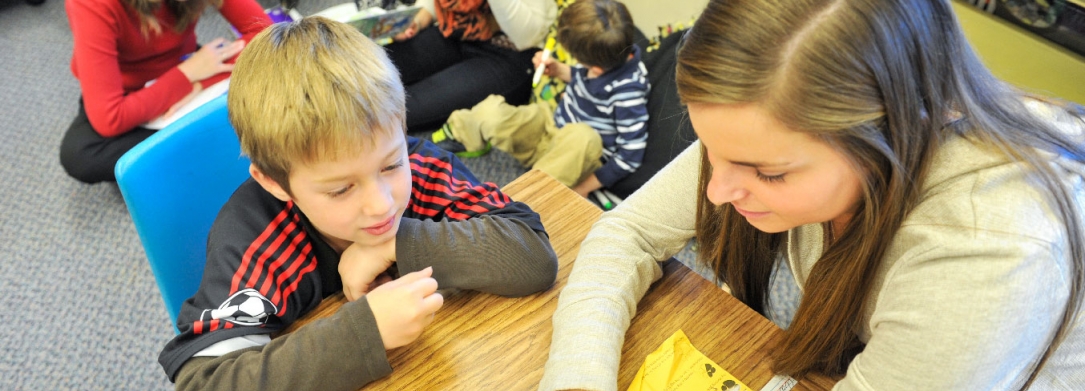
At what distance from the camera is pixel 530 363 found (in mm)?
764

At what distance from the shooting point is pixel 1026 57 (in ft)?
4.11

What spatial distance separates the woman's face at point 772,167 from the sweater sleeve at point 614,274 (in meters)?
0.17

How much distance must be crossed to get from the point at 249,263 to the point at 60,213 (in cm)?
167

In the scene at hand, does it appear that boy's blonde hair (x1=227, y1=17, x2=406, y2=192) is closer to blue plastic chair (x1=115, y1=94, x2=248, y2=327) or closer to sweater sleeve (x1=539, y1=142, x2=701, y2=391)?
blue plastic chair (x1=115, y1=94, x2=248, y2=327)

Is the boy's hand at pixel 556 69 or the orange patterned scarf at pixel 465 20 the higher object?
the orange patterned scarf at pixel 465 20

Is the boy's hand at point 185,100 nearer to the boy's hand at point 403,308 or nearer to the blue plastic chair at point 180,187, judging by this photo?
the blue plastic chair at point 180,187

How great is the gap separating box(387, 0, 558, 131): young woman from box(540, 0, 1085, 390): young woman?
63.3 inches

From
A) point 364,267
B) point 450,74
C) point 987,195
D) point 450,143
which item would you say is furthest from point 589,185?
point 987,195

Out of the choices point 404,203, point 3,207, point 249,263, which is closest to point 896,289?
point 404,203

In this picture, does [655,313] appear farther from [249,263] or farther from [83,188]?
[83,188]

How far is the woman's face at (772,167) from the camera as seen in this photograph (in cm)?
59

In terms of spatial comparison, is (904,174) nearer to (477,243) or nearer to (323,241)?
(477,243)

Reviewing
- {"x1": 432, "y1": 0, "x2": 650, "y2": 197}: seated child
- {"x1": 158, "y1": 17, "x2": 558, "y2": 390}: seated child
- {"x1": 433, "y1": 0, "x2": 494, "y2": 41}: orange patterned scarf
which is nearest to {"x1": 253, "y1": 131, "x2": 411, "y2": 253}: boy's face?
{"x1": 158, "y1": 17, "x2": 558, "y2": 390}: seated child

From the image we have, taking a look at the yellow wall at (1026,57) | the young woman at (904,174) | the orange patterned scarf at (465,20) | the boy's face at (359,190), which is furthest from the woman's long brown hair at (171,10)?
the yellow wall at (1026,57)
